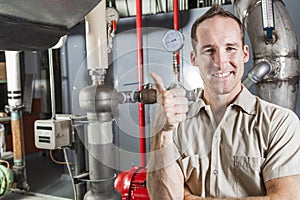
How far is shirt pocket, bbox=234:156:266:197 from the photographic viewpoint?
4.33 feet

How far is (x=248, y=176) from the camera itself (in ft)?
4.42

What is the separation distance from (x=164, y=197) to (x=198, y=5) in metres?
1.40

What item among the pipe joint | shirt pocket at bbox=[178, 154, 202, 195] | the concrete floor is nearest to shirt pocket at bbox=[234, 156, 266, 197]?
shirt pocket at bbox=[178, 154, 202, 195]

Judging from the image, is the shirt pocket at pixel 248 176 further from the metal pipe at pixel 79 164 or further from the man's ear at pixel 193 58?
the metal pipe at pixel 79 164

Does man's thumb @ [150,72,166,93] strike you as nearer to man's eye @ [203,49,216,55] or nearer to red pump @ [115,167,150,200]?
man's eye @ [203,49,216,55]

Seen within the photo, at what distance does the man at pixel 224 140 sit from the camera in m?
1.24

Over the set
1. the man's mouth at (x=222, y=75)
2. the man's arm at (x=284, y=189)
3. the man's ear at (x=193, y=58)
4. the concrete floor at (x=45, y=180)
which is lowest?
the concrete floor at (x=45, y=180)

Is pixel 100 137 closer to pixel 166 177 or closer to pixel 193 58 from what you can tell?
pixel 166 177

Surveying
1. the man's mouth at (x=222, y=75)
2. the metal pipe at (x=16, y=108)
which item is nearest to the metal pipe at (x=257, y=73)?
the man's mouth at (x=222, y=75)

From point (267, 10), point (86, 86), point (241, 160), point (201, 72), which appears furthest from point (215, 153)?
point (267, 10)

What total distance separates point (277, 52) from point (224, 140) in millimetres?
589

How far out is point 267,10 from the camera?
5.32 feet

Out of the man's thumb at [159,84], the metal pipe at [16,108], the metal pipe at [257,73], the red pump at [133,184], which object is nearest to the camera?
the man's thumb at [159,84]

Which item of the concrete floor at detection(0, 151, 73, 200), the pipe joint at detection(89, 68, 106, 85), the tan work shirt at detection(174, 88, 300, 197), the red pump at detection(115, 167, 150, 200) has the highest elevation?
the pipe joint at detection(89, 68, 106, 85)
